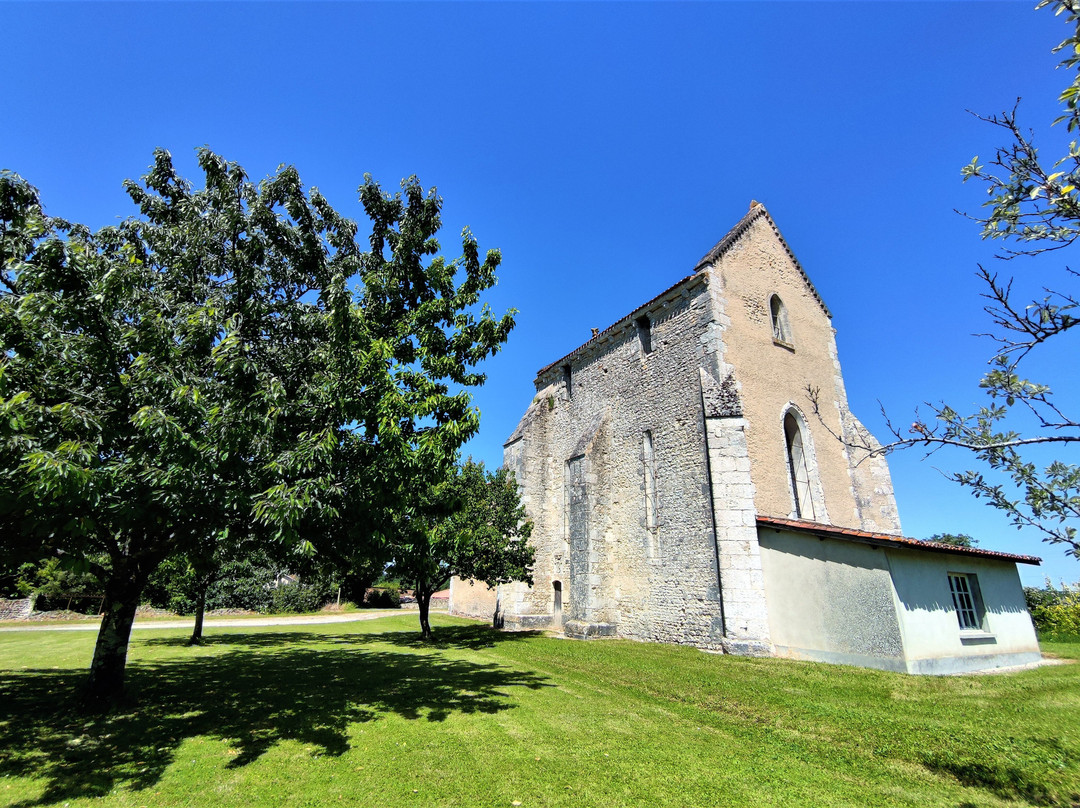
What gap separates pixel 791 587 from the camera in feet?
41.1

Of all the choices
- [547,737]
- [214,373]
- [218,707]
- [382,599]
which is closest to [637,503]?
[547,737]

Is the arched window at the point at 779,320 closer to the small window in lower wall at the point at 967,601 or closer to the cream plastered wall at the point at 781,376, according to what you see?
the cream plastered wall at the point at 781,376

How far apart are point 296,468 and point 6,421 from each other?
2369 millimetres

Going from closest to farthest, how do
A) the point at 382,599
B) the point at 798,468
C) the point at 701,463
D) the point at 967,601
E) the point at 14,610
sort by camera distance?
the point at 967,601 → the point at 701,463 → the point at 798,468 → the point at 14,610 → the point at 382,599

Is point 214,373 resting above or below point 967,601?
above

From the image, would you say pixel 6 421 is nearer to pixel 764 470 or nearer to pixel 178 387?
pixel 178 387

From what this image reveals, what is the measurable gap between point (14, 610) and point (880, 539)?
1476 inches

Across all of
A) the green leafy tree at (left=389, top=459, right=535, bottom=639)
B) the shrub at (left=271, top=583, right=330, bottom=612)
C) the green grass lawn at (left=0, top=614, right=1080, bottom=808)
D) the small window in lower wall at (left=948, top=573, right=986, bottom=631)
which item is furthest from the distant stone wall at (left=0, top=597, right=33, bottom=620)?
the small window in lower wall at (left=948, top=573, right=986, bottom=631)

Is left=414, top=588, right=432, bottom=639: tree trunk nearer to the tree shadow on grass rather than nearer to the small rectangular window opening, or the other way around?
the tree shadow on grass

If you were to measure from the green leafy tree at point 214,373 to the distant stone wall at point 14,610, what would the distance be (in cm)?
2634

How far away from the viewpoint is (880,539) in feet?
34.4

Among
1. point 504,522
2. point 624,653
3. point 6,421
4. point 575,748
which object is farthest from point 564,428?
point 6,421

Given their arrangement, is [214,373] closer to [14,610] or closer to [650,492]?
[650,492]

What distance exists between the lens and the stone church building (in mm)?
11422
